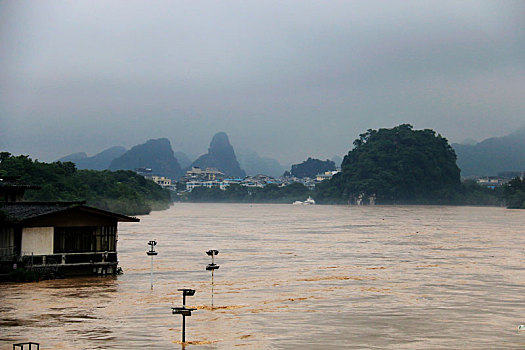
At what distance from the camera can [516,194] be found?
7421 inches

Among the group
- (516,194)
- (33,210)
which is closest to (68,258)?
(33,210)

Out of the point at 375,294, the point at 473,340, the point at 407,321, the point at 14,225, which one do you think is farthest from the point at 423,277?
the point at 14,225

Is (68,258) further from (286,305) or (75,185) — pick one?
(75,185)

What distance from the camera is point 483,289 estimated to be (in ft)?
103

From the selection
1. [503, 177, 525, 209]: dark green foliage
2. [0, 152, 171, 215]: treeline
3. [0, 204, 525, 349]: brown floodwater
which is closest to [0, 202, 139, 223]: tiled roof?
[0, 204, 525, 349]: brown floodwater

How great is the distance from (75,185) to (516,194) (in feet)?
418

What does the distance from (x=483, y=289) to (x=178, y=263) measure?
19.2 metres

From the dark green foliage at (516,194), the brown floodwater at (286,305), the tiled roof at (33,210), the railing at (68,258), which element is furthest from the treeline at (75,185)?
the dark green foliage at (516,194)

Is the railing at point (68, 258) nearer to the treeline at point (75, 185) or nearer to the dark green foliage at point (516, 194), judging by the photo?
the treeline at point (75, 185)

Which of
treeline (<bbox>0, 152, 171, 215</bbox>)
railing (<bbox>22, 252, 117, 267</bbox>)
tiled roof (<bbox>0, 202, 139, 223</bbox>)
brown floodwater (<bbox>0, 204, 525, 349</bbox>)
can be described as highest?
treeline (<bbox>0, 152, 171, 215</bbox>)

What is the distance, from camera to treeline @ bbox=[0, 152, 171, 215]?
93250 mm

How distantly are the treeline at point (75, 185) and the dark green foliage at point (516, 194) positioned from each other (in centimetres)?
9910

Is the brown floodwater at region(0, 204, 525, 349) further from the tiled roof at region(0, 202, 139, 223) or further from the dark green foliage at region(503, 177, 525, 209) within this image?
the dark green foliage at region(503, 177, 525, 209)

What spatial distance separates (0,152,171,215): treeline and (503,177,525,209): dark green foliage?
325 ft
